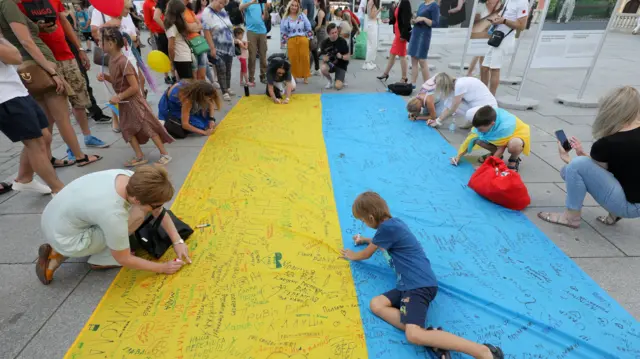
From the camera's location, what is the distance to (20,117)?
102 inches

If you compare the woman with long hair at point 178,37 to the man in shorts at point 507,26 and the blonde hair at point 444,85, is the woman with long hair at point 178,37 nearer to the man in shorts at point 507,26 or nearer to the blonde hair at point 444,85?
the blonde hair at point 444,85

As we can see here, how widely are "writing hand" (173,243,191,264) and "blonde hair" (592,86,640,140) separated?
2.93m

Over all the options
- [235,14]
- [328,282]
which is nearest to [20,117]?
[328,282]

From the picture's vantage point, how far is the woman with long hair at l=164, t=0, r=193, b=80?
15.5ft

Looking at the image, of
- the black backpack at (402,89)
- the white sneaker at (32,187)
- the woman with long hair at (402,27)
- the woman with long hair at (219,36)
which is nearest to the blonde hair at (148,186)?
the white sneaker at (32,187)

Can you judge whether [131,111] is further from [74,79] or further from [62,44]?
[62,44]

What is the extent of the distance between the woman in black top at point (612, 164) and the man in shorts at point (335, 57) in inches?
180

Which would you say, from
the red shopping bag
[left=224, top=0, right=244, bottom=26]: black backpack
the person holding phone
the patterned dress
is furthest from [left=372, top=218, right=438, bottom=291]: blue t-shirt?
[left=224, top=0, right=244, bottom=26]: black backpack

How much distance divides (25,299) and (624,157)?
3.86m

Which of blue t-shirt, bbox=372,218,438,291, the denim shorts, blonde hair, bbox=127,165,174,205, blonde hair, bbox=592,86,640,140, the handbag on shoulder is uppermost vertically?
blonde hair, bbox=592,86,640,140

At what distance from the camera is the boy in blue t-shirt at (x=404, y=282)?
1.74m

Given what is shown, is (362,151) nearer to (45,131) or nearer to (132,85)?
(132,85)

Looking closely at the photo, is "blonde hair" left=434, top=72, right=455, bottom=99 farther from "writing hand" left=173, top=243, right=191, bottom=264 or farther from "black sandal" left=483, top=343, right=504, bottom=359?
"writing hand" left=173, top=243, right=191, bottom=264

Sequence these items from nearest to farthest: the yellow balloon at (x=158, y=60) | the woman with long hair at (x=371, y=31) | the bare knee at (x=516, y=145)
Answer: the bare knee at (x=516, y=145)
the yellow balloon at (x=158, y=60)
the woman with long hair at (x=371, y=31)
